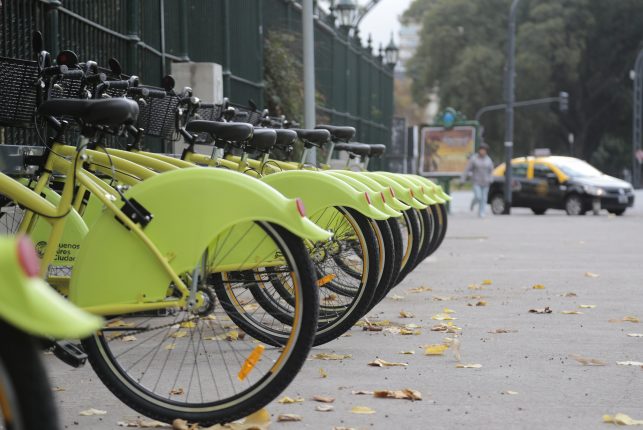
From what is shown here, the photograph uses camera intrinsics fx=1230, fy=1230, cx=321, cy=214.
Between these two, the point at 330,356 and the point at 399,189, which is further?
the point at 399,189

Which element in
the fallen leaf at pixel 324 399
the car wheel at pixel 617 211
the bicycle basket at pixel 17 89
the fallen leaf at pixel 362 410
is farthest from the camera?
the car wheel at pixel 617 211

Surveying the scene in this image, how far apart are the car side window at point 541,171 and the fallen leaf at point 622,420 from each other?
24494 mm

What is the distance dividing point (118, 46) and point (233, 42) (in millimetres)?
3940

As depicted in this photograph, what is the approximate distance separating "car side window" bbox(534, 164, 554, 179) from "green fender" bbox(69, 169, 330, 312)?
986 inches

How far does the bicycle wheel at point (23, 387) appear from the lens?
209 cm

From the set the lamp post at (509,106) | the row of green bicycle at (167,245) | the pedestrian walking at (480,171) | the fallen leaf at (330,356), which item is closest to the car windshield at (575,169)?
the lamp post at (509,106)

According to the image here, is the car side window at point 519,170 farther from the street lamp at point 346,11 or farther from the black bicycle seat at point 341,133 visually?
the black bicycle seat at point 341,133

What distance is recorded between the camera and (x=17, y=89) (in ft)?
16.9

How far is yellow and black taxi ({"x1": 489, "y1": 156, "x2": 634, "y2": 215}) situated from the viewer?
27.4 m

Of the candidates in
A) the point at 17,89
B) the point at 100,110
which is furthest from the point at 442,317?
the point at 100,110

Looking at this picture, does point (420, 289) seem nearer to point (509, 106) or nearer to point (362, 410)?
point (362, 410)

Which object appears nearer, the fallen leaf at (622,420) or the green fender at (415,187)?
the fallen leaf at (622,420)

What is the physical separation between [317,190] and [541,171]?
23.7 meters

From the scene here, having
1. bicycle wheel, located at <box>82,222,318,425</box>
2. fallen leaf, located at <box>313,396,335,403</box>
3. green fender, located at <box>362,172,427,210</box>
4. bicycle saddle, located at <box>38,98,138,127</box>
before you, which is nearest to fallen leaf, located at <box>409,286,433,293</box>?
green fender, located at <box>362,172,427,210</box>
